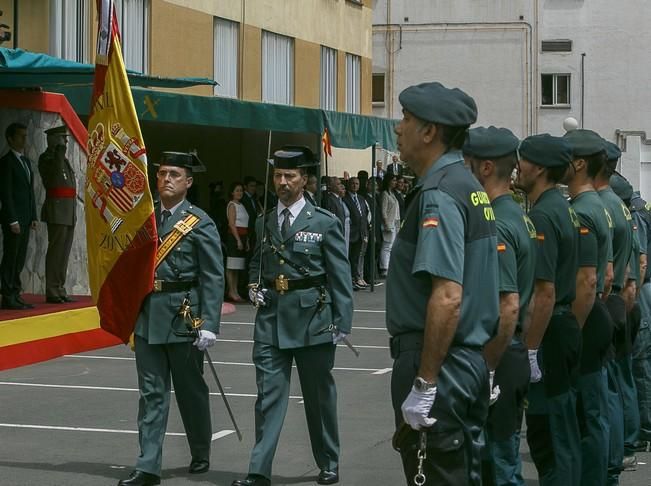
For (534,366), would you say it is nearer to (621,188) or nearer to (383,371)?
(621,188)

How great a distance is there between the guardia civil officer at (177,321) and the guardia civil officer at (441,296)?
353 centimetres

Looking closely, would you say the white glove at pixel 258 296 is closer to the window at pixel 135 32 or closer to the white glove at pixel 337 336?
the white glove at pixel 337 336

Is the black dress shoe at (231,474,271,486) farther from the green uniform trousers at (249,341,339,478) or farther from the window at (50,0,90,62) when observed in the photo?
the window at (50,0,90,62)

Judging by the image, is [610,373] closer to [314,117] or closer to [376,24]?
[314,117]

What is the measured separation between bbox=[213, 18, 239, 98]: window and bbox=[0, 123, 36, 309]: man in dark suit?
11.1 metres

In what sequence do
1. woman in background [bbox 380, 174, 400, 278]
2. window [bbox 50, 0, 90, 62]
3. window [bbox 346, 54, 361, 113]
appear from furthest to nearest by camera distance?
window [bbox 346, 54, 361, 113] < woman in background [bbox 380, 174, 400, 278] < window [bbox 50, 0, 90, 62]

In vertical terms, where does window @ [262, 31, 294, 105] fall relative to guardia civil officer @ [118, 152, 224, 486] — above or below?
above

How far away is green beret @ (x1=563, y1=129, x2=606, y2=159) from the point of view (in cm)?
840

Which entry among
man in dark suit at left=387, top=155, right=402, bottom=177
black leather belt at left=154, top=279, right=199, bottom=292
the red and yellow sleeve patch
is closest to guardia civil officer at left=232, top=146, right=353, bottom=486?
black leather belt at left=154, top=279, right=199, bottom=292

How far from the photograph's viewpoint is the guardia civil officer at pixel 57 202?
1712 cm

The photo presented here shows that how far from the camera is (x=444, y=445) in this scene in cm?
536

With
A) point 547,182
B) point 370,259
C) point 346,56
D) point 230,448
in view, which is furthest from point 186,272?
point 346,56

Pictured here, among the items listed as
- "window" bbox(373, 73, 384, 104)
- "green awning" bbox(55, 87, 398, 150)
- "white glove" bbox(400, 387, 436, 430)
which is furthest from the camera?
"window" bbox(373, 73, 384, 104)

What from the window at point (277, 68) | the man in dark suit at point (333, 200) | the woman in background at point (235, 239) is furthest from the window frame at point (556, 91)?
the woman in background at point (235, 239)
